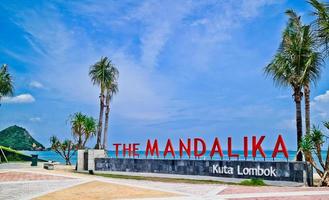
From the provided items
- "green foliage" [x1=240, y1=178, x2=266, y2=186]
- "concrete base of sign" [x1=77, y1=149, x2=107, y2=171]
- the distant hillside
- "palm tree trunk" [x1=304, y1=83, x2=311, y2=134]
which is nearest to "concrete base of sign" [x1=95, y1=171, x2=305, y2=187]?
"green foliage" [x1=240, y1=178, x2=266, y2=186]

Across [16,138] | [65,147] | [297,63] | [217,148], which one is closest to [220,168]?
[217,148]

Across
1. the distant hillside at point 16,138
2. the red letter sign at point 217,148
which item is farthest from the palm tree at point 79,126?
the distant hillside at point 16,138

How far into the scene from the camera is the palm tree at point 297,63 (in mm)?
25062

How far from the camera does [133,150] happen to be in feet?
105

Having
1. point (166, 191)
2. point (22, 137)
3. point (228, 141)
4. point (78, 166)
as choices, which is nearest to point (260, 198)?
point (166, 191)

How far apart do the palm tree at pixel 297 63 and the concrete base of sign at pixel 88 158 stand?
643 inches

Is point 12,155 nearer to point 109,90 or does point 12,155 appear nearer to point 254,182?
point 109,90

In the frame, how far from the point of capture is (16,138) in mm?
178500

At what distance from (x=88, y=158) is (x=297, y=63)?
1923cm

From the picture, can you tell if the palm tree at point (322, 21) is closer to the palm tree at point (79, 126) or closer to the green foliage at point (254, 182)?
the green foliage at point (254, 182)

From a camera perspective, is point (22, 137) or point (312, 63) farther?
point (22, 137)

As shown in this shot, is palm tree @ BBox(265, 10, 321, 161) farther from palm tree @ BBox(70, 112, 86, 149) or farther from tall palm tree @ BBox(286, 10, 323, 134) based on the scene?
palm tree @ BBox(70, 112, 86, 149)

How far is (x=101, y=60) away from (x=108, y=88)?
329 centimetres

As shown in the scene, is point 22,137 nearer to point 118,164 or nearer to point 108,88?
point 108,88
